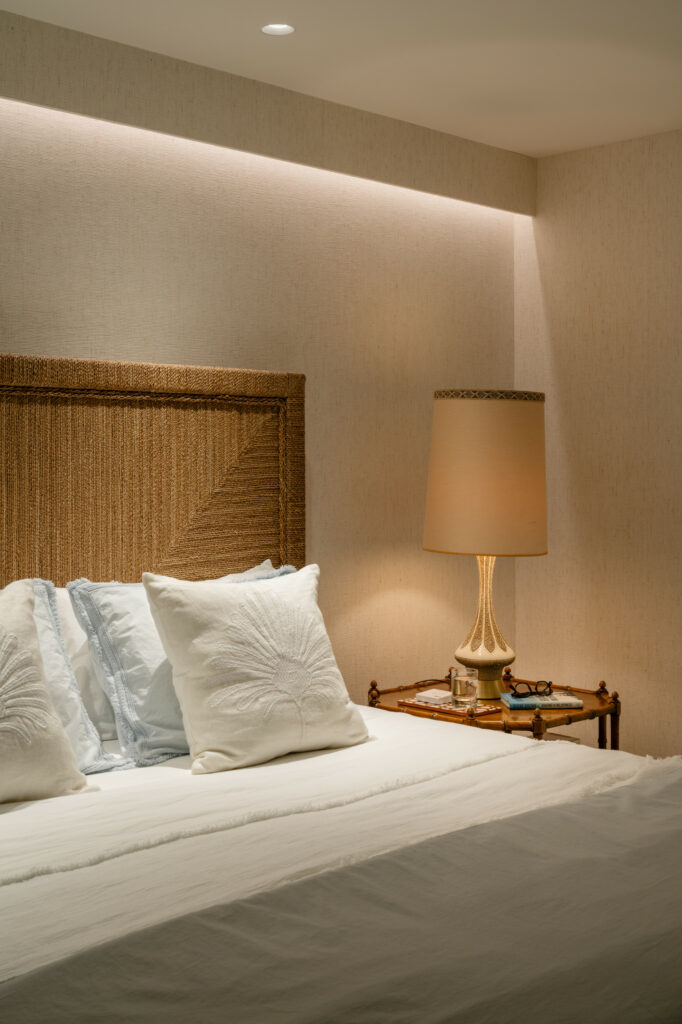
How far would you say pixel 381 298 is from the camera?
384cm

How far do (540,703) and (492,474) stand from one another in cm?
71

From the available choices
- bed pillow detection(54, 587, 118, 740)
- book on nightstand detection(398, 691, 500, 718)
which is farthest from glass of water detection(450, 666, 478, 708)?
bed pillow detection(54, 587, 118, 740)

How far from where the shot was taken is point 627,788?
2283mm

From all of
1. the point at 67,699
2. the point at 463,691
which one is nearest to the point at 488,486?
the point at 463,691

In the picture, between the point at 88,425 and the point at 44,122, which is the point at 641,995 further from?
the point at 44,122

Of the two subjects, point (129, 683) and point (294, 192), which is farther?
point (294, 192)

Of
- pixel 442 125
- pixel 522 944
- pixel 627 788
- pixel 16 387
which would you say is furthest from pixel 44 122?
pixel 522 944

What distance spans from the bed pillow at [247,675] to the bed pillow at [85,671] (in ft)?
Result: 0.71

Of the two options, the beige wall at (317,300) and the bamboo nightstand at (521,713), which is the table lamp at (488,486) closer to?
the bamboo nightstand at (521,713)

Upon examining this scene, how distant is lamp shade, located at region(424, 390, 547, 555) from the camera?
11.3 feet

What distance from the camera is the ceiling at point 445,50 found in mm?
2807

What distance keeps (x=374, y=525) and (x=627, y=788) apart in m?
1.70

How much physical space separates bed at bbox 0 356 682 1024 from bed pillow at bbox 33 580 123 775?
43 mm

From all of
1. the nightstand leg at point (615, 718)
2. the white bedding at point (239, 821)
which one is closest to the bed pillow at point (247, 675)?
the white bedding at point (239, 821)
